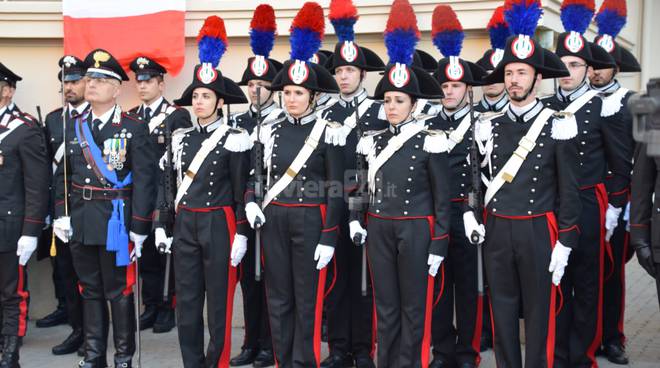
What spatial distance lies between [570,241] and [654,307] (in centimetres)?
330

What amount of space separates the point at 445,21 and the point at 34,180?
3196mm

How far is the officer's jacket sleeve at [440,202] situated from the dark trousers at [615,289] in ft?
4.89

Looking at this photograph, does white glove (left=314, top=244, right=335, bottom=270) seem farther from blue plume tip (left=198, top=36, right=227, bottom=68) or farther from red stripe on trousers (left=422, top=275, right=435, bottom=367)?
blue plume tip (left=198, top=36, right=227, bottom=68)

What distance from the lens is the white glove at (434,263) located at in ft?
18.8

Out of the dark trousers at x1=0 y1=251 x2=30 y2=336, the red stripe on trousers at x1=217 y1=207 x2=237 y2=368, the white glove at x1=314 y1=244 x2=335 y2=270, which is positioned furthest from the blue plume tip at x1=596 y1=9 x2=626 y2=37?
the dark trousers at x1=0 y1=251 x2=30 y2=336

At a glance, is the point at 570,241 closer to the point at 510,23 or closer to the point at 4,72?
the point at 510,23

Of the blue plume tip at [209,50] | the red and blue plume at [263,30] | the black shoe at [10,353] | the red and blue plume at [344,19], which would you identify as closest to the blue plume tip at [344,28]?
the red and blue plume at [344,19]

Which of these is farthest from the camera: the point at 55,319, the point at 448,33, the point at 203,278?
the point at 55,319

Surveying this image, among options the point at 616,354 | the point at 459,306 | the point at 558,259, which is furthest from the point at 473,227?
the point at 616,354

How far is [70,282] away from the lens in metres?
7.68

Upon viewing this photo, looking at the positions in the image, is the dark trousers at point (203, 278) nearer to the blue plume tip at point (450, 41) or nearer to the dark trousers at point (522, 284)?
the dark trousers at point (522, 284)

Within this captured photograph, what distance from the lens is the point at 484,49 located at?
7.65 m

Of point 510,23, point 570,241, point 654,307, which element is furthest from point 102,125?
point 654,307

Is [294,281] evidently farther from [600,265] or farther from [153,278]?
[153,278]
